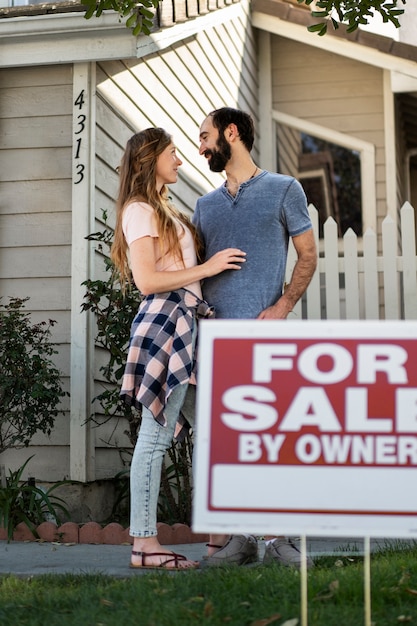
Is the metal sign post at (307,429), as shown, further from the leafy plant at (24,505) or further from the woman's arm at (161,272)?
the leafy plant at (24,505)

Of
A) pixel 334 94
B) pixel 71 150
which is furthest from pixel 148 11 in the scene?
pixel 334 94

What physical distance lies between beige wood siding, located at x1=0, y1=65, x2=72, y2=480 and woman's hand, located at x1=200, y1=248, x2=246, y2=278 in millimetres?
2128

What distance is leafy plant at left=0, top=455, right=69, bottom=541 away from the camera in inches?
195

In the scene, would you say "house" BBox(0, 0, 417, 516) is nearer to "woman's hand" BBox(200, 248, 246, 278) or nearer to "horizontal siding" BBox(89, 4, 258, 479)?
"horizontal siding" BBox(89, 4, 258, 479)

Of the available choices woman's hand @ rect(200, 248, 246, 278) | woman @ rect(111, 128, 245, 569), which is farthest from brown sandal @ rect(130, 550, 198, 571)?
woman's hand @ rect(200, 248, 246, 278)

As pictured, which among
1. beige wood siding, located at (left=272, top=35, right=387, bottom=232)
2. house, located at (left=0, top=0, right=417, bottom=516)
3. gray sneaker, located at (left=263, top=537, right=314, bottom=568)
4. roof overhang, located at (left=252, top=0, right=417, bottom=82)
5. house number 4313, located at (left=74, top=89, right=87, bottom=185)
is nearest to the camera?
gray sneaker, located at (left=263, top=537, right=314, bottom=568)

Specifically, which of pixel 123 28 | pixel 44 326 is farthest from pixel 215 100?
pixel 44 326

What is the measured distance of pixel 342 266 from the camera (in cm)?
728

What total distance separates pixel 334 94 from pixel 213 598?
8.21m

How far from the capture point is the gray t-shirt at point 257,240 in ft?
12.7

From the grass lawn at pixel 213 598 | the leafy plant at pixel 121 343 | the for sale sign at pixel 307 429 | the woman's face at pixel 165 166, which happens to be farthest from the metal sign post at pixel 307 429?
the leafy plant at pixel 121 343

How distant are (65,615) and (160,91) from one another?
5170 millimetres

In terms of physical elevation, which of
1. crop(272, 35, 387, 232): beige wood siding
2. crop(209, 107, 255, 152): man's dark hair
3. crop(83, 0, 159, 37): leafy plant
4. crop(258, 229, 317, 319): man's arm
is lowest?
crop(258, 229, 317, 319): man's arm

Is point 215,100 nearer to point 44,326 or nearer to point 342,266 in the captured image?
point 342,266
